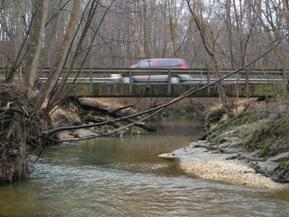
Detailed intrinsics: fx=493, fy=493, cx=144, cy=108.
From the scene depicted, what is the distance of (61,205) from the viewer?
1018 cm

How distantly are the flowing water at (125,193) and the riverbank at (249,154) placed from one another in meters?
0.80

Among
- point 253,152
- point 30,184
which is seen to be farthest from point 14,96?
point 253,152

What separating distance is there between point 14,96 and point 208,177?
5.64m

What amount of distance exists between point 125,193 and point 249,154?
588 cm

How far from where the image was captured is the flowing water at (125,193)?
9664mm

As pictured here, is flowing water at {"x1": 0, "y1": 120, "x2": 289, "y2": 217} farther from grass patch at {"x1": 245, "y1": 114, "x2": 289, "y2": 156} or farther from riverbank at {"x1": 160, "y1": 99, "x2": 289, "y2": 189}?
grass patch at {"x1": 245, "y1": 114, "x2": 289, "y2": 156}

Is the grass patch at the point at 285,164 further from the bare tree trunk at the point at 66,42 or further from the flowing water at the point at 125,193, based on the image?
the bare tree trunk at the point at 66,42

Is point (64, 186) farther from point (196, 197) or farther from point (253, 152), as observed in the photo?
point (253, 152)

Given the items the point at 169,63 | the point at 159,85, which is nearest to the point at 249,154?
the point at 159,85

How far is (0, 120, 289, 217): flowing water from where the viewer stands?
966 centimetres

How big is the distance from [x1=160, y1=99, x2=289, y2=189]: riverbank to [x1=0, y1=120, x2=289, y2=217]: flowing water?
0.80 metres

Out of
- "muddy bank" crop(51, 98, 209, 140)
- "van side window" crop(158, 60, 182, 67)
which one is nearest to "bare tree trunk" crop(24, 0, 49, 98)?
"muddy bank" crop(51, 98, 209, 140)

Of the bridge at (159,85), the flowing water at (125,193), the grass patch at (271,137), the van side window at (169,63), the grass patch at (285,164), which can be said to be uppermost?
the van side window at (169,63)

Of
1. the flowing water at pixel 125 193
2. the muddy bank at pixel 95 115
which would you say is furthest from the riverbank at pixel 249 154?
the muddy bank at pixel 95 115
